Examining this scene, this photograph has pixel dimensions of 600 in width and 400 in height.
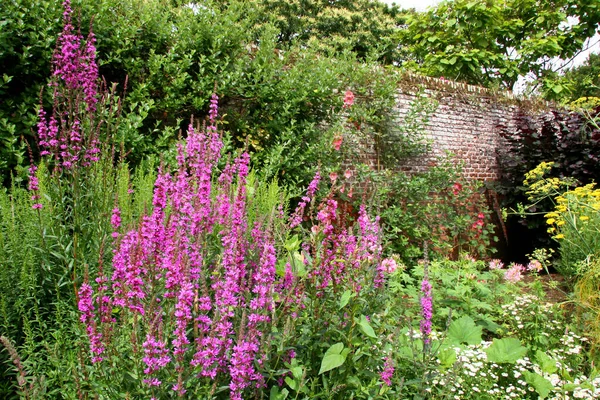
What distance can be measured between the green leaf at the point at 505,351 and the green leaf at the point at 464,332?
133mm

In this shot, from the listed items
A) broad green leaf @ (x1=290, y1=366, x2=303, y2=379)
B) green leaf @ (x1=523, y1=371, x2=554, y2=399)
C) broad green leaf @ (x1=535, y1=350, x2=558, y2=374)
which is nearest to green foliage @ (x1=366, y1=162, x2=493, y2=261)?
broad green leaf @ (x1=535, y1=350, x2=558, y2=374)

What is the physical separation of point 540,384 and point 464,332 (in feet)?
1.83

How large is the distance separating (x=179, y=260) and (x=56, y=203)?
4.11ft

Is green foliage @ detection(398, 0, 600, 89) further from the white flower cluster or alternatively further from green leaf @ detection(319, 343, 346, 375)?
green leaf @ detection(319, 343, 346, 375)

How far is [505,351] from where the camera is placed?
265 cm

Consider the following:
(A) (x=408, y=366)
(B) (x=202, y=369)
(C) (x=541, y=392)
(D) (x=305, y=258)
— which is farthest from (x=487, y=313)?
(B) (x=202, y=369)

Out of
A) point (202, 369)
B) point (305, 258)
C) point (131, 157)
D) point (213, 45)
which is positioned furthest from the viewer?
point (213, 45)

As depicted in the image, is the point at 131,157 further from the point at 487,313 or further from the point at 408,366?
the point at 487,313

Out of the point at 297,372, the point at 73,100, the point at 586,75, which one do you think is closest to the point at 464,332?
the point at 297,372

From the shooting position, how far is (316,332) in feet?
6.10

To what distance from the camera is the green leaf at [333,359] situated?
1.65 m

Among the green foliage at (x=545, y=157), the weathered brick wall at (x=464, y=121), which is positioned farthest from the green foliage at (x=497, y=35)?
the green foliage at (x=545, y=157)

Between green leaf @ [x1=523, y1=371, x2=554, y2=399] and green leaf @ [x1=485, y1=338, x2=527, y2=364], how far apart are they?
15 centimetres

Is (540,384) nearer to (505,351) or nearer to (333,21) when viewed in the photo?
(505,351)
